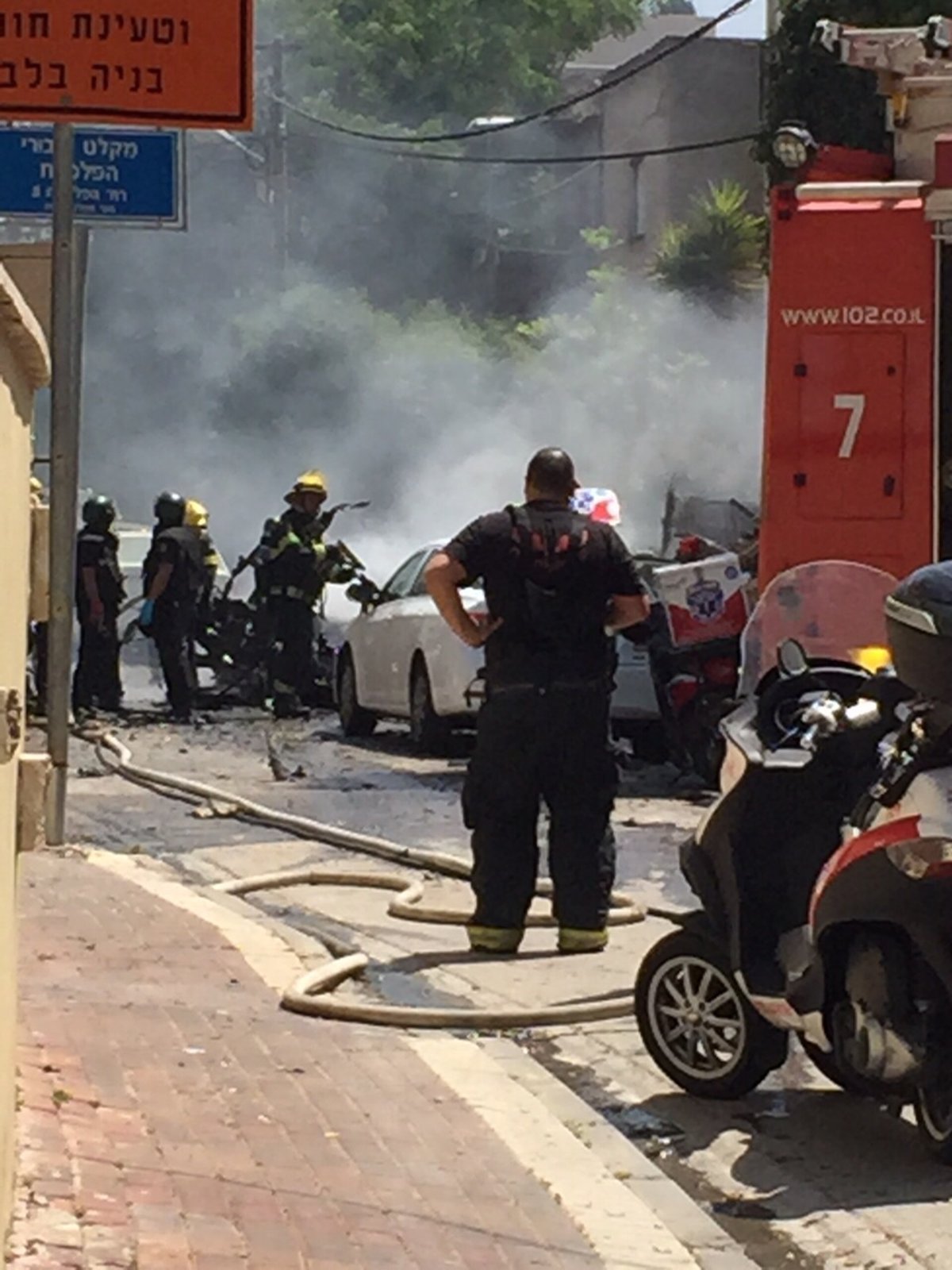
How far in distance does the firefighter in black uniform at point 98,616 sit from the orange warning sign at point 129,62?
13.0 m

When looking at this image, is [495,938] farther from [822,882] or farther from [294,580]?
[294,580]

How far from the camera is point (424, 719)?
54.0 ft

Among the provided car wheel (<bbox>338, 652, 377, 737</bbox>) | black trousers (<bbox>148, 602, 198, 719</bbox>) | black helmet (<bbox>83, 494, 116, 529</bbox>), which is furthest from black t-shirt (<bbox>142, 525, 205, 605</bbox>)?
car wheel (<bbox>338, 652, 377, 737</bbox>)

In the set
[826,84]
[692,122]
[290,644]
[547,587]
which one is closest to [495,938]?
[547,587]

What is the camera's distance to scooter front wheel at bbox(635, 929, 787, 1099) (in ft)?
21.6

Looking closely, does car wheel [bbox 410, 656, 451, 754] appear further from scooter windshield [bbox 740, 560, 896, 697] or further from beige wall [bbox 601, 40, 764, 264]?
beige wall [bbox 601, 40, 764, 264]

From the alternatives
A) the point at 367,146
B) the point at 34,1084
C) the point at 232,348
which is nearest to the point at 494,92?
the point at 367,146

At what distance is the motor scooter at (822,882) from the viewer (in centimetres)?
572

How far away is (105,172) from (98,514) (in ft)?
31.1

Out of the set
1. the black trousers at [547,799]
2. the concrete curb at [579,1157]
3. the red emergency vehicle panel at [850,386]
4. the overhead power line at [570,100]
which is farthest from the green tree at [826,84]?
the concrete curb at [579,1157]

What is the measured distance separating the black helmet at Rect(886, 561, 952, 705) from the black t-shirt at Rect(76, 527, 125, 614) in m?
14.5

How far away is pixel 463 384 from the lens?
47281mm

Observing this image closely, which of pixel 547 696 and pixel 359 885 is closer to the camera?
pixel 547 696

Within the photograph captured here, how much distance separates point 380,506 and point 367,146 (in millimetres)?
11800
